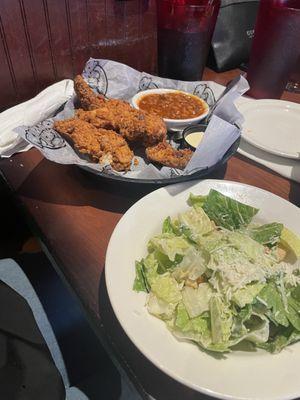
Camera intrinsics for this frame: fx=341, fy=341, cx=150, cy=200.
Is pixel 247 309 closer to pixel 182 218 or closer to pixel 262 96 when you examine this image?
pixel 182 218

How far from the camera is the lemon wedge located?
79 centimetres

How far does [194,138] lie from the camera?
1.17m

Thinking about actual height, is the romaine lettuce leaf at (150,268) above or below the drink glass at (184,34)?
below

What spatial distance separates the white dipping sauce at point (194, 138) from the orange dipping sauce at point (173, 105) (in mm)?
101

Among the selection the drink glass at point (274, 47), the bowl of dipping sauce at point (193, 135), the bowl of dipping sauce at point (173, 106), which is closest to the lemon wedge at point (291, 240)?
the bowl of dipping sauce at point (193, 135)

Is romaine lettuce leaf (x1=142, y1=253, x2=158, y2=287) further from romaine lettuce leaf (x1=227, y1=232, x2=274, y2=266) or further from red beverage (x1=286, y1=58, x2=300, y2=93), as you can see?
red beverage (x1=286, y1=58, x2=300, y2=93)

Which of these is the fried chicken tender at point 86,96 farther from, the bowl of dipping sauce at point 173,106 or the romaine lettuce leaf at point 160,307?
the romaine lettuce leaf at point 160,307

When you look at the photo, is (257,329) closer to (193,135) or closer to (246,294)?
(246,294)

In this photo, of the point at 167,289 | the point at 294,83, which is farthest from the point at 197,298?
the point at 294,83

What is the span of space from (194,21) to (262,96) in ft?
1.48

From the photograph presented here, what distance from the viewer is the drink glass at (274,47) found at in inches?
51.2

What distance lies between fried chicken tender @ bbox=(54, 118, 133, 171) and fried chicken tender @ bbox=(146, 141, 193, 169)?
0.07 meters

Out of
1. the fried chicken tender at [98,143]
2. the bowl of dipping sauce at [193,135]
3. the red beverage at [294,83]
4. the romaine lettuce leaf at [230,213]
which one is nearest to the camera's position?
the romaine lettuce leaf at [230,213]

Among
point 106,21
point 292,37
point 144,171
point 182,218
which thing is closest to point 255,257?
point 182,218
